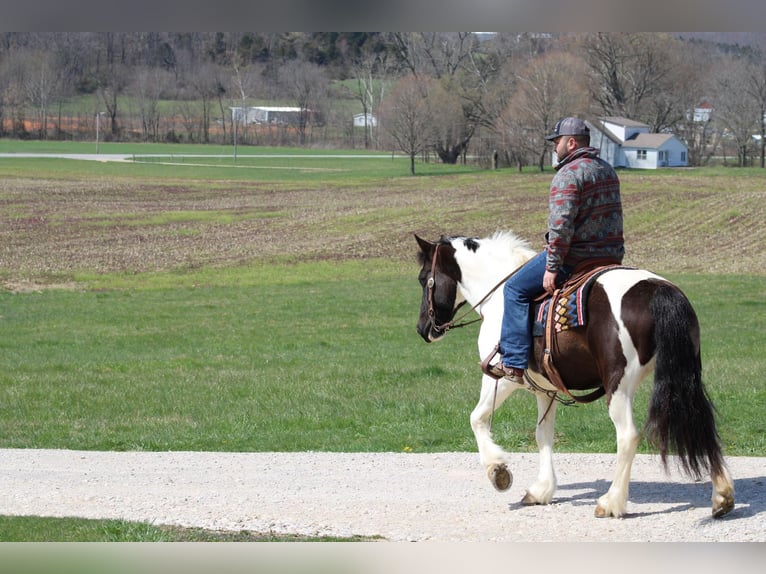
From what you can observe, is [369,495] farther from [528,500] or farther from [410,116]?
[410,116]

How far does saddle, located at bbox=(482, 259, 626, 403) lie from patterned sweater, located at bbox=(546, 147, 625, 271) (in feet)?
0.37

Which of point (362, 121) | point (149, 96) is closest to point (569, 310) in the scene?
point (149, 96)

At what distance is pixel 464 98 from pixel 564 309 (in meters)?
73.1

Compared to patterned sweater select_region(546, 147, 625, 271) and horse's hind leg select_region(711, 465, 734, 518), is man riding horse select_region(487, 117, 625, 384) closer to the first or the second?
patterned sweater select_region(546, 147, 625, 271)

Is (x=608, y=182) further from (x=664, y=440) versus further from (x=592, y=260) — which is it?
(x=664, y=440)

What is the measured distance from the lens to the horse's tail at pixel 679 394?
6.55 metres

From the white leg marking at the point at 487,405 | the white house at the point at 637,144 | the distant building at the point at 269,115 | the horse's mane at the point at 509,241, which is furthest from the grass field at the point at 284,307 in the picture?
the white house at the point at 637,144

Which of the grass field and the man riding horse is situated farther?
the grass field

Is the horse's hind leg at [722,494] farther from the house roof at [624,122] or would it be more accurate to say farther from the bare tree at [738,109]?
the house roof at [624,122]

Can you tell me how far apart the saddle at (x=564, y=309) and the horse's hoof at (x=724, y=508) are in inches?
44.4

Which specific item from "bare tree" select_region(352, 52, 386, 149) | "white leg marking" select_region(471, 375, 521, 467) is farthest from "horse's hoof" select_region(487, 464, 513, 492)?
"bare tree" select_region(352, 52, 386, 149)

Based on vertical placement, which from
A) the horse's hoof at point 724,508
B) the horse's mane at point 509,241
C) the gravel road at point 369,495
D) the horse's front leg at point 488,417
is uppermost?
the horse's mane at point 509,241

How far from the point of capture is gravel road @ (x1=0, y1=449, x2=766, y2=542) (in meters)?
6.77
